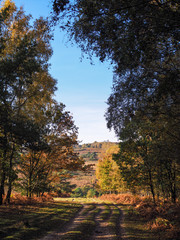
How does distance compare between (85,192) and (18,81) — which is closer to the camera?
(18,81)

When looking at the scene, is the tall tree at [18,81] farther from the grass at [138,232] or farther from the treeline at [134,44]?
the grass at [138,232]

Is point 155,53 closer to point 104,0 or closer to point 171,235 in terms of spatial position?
point 104,0

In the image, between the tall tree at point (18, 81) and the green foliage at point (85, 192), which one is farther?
the green foliage at point (85, 192)

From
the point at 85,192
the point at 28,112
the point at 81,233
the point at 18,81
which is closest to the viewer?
the point at 81,233

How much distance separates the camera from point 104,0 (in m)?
6.91

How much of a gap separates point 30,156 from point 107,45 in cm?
1698

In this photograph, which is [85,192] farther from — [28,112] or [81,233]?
[81,233]

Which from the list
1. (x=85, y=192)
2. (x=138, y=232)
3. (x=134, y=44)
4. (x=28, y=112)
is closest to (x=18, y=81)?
(x=28, y=112)

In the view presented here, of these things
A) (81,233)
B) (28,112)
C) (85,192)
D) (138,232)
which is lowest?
(85,192)

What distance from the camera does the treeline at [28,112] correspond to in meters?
13.1

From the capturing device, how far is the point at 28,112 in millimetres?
18000

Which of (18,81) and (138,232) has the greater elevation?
(18,81)

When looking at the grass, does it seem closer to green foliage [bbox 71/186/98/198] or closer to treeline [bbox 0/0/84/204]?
treeline [bbox 0/0/84/204]

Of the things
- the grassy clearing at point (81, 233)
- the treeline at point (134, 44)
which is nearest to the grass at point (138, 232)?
the grassy clearing at point (81, 233)
